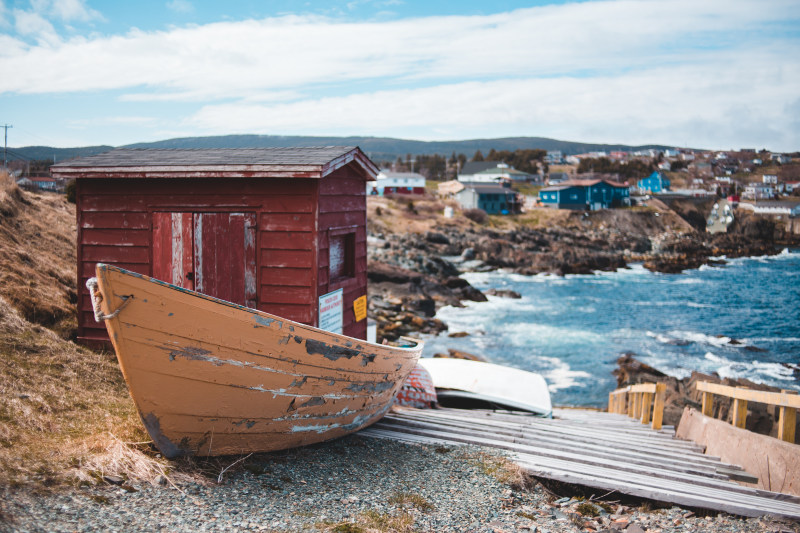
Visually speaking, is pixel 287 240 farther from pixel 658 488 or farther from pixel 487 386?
pixel 658 488

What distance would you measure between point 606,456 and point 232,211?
6.12 meters

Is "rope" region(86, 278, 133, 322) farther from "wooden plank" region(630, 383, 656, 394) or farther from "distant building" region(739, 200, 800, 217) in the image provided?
"distant building" region(739, 200, 800, 217)

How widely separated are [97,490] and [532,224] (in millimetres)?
72565

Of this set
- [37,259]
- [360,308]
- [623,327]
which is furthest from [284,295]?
[623,327]

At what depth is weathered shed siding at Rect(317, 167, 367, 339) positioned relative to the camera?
8.78 m

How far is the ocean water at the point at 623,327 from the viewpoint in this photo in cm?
2378

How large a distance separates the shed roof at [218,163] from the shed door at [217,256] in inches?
27.3

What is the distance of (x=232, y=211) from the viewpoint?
873 cm

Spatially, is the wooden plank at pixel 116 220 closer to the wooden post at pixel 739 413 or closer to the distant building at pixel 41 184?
the wooden post at pixel 739 413

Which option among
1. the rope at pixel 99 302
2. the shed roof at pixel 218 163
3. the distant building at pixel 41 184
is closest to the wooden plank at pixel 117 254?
the shed roof at pixel 218 163

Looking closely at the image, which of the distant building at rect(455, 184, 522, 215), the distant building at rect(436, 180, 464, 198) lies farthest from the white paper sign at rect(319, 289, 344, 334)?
the distant building at rect(436, 180, 464, 198)

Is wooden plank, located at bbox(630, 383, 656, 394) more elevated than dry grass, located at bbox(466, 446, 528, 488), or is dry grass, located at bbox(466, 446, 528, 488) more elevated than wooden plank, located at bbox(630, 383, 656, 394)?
dry grass, located at bbox(466, 446, 528, 488)

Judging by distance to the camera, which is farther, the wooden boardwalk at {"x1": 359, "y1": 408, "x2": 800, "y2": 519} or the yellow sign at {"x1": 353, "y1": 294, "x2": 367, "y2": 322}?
the yellow sign at {"x1": 353, "y1": 294, "x2": 367, "y2": 322}

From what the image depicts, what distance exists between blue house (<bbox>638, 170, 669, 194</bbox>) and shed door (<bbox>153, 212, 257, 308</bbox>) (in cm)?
12436
